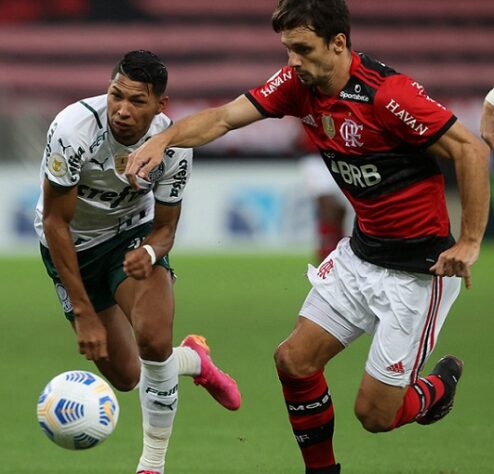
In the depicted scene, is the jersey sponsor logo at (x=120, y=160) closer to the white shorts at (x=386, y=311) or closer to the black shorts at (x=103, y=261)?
the black shorts at (x=103, y=261)

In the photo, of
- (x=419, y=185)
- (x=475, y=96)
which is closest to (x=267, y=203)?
(x=475, y=96)

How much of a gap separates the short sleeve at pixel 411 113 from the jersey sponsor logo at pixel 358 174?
235 millimetres

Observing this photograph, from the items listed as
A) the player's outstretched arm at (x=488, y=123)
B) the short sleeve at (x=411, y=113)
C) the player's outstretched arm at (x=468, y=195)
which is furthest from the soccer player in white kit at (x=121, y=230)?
the player's outstretched arm at (x=488, y=123)

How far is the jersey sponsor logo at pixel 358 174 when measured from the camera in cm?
540

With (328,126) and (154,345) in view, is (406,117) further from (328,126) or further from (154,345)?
(154,345)

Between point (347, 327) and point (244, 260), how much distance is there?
33.6ft

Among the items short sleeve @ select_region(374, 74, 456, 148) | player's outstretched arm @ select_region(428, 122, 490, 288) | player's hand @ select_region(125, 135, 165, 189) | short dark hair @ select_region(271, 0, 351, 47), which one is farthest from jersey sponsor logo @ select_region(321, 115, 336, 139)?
player's hand @ select_region(125, 135, 165, 189)

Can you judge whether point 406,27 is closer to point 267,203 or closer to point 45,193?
point 267,203

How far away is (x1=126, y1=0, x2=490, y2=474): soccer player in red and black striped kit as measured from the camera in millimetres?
5191

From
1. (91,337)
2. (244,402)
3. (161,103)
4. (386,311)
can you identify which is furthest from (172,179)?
(244,402)

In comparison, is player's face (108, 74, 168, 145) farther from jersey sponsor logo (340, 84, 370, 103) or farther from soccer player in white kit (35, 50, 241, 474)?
jersey sponsor logo (340, 84, 370, 103)

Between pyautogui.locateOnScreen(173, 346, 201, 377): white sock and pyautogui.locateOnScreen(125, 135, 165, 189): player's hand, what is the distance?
1.83m

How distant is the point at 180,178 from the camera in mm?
6027

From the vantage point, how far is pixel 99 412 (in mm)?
5336
